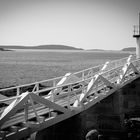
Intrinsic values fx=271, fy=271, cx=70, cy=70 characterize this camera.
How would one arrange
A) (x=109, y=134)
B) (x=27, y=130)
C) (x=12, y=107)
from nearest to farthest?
1. (x=12, y=107)
2. (x=27, y=130)
3. (x=109, y=134)

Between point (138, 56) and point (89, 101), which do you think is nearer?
point (89, 101)

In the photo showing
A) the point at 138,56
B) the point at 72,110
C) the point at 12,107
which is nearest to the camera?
the point at 12,107

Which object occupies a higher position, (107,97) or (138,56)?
(138,56)

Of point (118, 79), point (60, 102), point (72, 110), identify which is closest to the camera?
point (72, 110)

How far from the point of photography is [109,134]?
13.8 m

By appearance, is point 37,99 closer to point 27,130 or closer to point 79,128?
point 27,130

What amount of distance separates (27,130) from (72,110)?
2.67 meters

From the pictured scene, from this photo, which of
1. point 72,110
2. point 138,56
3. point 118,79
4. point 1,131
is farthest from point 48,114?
point 138,56

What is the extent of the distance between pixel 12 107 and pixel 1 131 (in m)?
0.84

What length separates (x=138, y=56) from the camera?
21812 millimetres

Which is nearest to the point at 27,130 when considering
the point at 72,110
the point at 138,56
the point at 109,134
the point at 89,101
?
the point at 72,110

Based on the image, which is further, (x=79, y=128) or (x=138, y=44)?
(x=138, y=44)

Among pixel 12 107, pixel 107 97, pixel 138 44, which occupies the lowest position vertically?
pixel 107 97

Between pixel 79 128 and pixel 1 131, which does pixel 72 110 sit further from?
pixel 1 131
